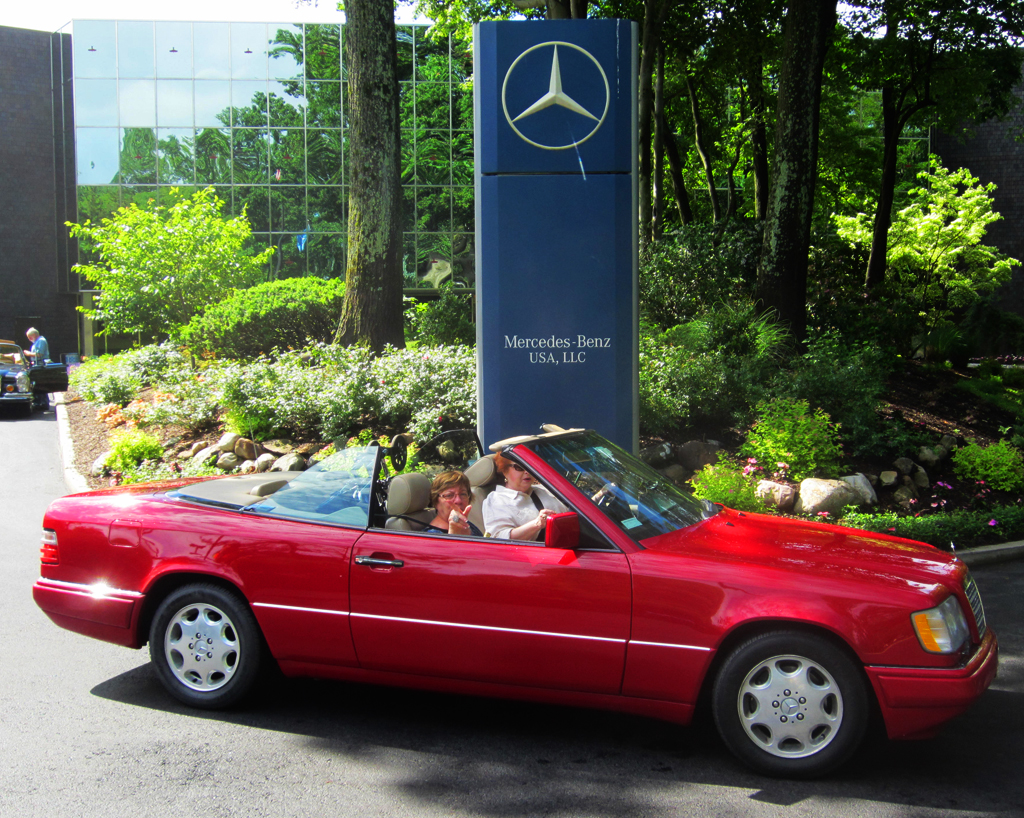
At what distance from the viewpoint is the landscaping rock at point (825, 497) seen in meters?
8.16

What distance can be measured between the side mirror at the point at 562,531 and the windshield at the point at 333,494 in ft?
3.30

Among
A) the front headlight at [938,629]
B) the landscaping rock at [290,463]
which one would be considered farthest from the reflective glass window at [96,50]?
the front headlight at [938,629]

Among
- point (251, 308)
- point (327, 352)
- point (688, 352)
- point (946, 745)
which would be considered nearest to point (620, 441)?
point (688, 352)

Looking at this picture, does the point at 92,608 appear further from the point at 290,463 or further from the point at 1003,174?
the point at 1003,174

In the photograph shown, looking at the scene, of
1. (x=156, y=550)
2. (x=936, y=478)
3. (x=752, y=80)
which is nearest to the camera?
(x=156, y=550)

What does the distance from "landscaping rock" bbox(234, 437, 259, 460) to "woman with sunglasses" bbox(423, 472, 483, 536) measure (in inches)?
244

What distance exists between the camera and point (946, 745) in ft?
13.4

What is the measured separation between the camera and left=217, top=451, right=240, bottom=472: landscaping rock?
400 inches

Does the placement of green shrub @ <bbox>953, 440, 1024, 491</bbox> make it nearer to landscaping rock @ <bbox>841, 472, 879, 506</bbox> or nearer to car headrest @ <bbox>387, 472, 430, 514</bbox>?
landscaping rock @ <bbox>841, 472, 879, 506</bbox>

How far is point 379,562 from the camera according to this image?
4188 mm

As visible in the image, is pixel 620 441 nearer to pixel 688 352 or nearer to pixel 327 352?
pixel 688 352

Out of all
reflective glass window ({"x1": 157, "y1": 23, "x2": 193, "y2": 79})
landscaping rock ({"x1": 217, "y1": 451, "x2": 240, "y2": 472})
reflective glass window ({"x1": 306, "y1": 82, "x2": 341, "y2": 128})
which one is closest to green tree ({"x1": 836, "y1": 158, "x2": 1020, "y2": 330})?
reflective glass window ({"x1": 306, "y1": 82, "x2": 341, "y2": 128})

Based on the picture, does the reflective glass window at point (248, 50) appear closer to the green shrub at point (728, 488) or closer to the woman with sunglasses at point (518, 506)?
the green shrub at point (728, 488)

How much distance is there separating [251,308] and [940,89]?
1621 centimetres
